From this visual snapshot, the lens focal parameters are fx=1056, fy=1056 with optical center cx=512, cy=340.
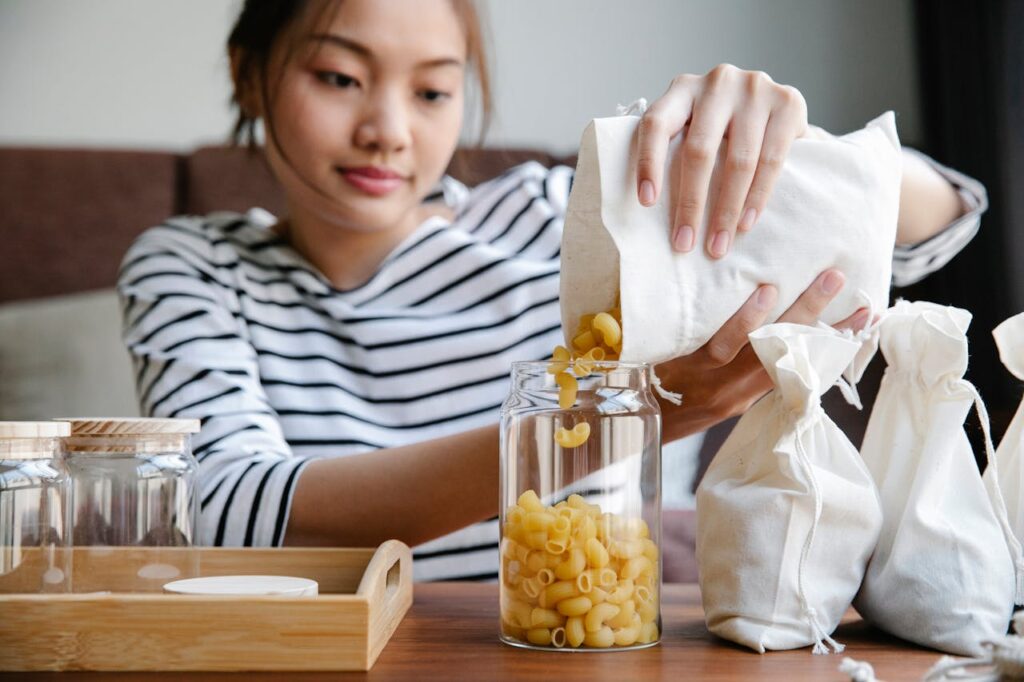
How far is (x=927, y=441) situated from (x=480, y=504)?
1.37 feet

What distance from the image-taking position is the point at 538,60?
6.78 ft

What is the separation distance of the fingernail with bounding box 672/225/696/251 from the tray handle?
247 millimetres

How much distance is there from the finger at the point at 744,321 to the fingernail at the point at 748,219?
37mm

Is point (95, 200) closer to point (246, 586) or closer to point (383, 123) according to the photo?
point (383, 123)

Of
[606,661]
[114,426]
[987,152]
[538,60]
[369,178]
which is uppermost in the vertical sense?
[538,60]

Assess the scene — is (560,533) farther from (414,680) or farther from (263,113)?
(263,113)

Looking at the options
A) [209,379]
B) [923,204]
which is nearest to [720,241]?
[923,204]

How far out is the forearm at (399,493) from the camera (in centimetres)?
88

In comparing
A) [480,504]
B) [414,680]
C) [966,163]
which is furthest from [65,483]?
[966,163]

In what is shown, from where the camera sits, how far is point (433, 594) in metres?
0.75

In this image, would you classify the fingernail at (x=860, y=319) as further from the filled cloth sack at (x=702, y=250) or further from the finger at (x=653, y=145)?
the finger at (x=653, y=145)

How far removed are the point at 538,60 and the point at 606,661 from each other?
5.57ft

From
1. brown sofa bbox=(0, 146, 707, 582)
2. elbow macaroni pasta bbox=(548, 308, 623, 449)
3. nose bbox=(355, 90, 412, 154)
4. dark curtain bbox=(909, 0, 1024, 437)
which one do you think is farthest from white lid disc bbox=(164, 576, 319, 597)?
brown sofa bbox=(0, 146, 707, 582)

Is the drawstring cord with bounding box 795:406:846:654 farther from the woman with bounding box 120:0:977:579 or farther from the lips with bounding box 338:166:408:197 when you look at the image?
the lips with bounding box 338:166:408:197
